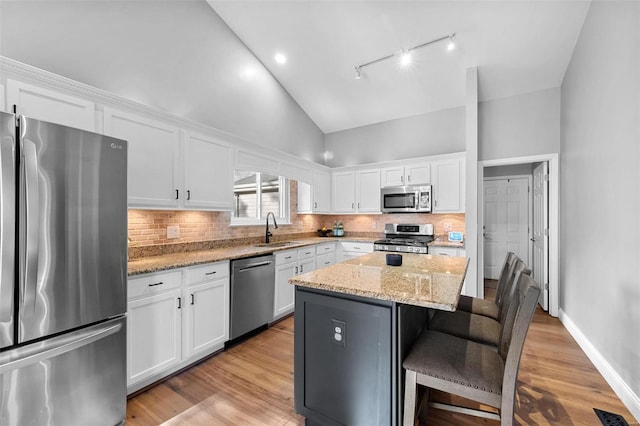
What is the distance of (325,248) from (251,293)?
65.0 inches

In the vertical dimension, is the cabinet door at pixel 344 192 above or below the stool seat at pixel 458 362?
above

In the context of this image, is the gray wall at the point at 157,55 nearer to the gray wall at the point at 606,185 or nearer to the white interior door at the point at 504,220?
the gray wall at the point at 606,185

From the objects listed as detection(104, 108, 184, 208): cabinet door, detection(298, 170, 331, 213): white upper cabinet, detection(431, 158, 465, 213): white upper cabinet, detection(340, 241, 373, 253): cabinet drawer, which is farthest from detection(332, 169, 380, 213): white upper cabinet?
detection(104, 108, 184, 208): cabinet door

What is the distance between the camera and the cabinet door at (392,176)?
14.8ft

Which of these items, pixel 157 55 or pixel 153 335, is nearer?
pixel 153 335

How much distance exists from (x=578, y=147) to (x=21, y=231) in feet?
15.0

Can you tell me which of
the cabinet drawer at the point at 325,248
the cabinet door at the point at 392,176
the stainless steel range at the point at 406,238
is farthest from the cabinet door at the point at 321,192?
the stainless steel range at the point at 406,238

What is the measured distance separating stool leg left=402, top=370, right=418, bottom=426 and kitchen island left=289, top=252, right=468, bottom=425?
0.03 meters

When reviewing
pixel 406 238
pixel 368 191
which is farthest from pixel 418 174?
pixel 406 238

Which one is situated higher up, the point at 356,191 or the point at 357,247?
the point at 356,191

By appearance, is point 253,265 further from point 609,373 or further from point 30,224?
point 609,373

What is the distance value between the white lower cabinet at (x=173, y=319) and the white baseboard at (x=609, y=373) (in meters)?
3.12

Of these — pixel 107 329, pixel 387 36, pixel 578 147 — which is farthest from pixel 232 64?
pixel 578 147

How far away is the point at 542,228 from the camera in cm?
386
